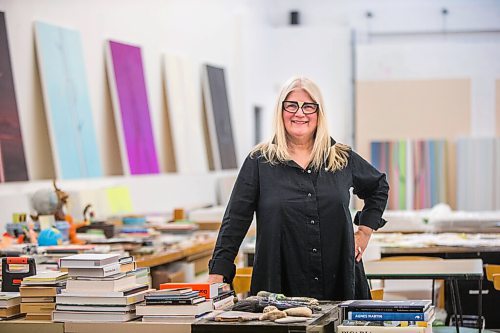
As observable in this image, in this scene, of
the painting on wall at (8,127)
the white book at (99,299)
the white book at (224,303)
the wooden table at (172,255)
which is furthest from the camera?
the painting on wall at (8,127)

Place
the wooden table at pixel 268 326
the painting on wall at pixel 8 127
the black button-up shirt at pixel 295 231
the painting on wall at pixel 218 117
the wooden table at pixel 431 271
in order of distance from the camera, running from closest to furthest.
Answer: the wooden table at pixel 268 326
the black button-up shirt at pixel 295 231
the wooden table at pixel 431 271
the painting on wall at pixel 8 127
the painting on wall at pixel 218 117

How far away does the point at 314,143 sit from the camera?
4453mm

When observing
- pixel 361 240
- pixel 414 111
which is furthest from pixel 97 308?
pixel 414 111

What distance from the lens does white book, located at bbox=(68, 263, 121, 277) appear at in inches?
149

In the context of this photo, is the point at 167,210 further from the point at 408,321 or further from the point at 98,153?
the point at 408,321

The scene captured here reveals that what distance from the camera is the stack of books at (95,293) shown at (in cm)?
374

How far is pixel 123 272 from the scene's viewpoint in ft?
12.8

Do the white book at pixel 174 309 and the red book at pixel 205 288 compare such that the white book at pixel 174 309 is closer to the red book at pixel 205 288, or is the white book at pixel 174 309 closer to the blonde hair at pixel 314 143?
the red book at pixel 205 288

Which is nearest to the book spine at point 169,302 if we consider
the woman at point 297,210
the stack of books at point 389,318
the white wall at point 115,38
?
the stack of books at point 389,318

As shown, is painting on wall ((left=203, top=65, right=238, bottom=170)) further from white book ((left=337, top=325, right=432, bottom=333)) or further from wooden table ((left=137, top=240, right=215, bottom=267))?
white book ((left=337, top=325, right=432, bottom=333))

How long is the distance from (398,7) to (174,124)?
5901 mm

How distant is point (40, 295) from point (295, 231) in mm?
1106

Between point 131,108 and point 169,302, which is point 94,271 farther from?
point 131,108

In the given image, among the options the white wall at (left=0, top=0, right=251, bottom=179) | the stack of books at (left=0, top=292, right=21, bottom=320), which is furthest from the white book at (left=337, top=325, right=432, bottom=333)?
the white wall at (left=0, top=0, right=251, bottom=179)
